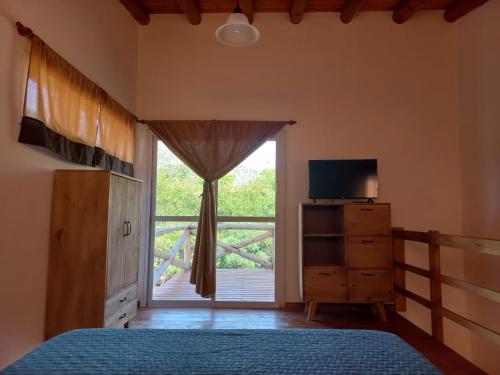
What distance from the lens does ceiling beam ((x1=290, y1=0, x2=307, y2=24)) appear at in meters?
3.35

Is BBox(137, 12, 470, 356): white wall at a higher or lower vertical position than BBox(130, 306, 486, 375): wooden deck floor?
higher

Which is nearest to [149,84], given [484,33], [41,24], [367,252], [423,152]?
[41,24]

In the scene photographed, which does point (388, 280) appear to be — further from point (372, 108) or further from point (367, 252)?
point (372, 108)

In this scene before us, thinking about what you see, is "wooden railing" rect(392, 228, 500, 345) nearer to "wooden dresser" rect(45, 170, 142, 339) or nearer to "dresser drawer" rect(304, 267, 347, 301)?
"dresser drawer" rect(304, 267, 347, 301)

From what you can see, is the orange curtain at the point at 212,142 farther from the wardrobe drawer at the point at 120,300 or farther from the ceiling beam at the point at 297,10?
the ceiling beam at the point at 297,10

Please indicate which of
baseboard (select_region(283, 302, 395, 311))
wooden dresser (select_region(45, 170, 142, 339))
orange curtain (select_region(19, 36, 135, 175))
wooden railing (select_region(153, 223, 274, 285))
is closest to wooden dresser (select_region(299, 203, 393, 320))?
baseboard (select_region(283, 302, 395, 311))

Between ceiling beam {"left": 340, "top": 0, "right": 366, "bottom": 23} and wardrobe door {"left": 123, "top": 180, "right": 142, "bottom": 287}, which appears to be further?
ceiling beam {"left": 340, "top": 0, "right": 366, "bottom": 23}

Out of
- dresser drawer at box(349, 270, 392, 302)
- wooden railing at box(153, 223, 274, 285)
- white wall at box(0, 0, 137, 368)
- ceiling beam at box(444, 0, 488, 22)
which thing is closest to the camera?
white wall at box(0, 0, 137, 368)

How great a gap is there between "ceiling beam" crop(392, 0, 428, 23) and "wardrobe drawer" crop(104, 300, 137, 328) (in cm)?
418

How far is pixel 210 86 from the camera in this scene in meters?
3.67

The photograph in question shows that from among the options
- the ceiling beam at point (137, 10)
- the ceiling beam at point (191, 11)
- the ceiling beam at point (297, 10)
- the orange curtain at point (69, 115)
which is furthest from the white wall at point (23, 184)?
the ceiling beam at point (297, 10)

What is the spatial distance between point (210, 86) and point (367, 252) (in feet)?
8.44

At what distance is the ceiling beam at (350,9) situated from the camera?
335 cm

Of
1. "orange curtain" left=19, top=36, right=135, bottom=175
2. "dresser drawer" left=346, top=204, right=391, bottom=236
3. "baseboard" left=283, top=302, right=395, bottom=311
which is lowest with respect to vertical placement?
"baseboard" left=283, top=302, right=395, bottom=311
